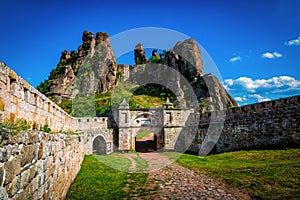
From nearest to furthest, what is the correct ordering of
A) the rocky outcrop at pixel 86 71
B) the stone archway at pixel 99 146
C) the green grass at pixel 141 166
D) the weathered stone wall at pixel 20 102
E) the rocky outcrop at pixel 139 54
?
1. the weathered stone wall at pixel 20 102
2. the green grass at pixel 141 166
3. the stone archway at pixel 99 146
4. the rocky outcrop at pixel 86 71
5. the rocky outcrop at pixel 139 54

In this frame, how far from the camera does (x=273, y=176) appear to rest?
8.55 metres

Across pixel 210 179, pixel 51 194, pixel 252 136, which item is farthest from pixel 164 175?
pixel 252 136

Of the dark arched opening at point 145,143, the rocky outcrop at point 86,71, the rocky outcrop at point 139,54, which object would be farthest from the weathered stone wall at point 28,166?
the rocky outcrop at point 139,54

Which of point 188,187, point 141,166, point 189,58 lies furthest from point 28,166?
point 189,58

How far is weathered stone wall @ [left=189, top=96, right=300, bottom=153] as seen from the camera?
13503mm

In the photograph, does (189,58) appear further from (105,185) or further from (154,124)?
(105,185)

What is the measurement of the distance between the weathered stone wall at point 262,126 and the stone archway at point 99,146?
1089 cm

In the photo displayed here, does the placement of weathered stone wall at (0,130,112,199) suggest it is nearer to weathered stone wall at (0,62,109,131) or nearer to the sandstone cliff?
weathered stone wall at (0,62,109,131)

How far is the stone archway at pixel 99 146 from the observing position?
2276 centimetres

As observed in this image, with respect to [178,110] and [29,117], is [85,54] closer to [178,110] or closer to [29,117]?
[178,110]

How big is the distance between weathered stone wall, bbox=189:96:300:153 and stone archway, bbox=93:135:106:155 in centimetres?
1089

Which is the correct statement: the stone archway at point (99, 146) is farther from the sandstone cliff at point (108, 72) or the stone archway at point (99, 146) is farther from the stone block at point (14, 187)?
the stone block at point (14, 187)

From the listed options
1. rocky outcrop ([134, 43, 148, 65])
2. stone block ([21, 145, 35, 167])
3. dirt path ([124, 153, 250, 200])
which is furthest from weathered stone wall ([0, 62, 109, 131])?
rocky outcrop ([134, 43, 148, 65])

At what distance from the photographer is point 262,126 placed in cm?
1520
